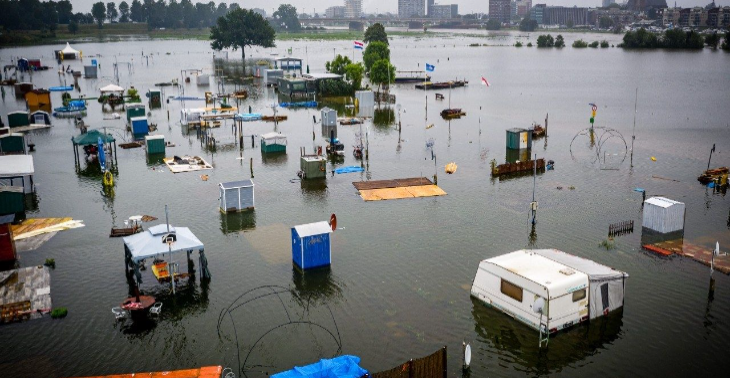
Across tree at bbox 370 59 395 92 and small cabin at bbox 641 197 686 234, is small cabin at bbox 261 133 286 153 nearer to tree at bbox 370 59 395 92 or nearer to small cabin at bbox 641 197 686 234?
small cabin at bbox 641 197 686 234

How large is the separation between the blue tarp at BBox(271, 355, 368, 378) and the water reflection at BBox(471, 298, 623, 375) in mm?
5340

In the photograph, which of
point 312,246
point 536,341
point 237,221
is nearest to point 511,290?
point 536,341

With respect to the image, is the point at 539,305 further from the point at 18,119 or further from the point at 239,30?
the point at 239,30

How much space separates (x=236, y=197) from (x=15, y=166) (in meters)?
15.3

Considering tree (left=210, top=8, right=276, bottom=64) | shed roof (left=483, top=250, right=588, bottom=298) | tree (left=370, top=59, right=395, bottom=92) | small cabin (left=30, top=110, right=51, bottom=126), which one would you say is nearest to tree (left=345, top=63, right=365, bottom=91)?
tree (left=370, top=59, right=395, bottom=92)

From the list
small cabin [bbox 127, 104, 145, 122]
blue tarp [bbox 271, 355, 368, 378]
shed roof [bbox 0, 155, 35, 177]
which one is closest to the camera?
blue tarp [bbox 271, 355, 368, 378]

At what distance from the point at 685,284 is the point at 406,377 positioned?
15211 mm

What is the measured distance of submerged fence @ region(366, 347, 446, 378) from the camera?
779 inches

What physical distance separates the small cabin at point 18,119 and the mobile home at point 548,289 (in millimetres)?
60529

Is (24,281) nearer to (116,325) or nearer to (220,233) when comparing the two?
(116,325)

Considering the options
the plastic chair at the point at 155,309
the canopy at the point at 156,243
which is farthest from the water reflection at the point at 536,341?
the canopy at the point at 156,243

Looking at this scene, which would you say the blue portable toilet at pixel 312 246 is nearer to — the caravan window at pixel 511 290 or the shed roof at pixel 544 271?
the shed roof at pixel 544 271

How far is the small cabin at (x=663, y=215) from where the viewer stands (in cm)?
3419

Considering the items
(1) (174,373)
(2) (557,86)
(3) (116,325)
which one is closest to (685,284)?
(1) (174,373)
